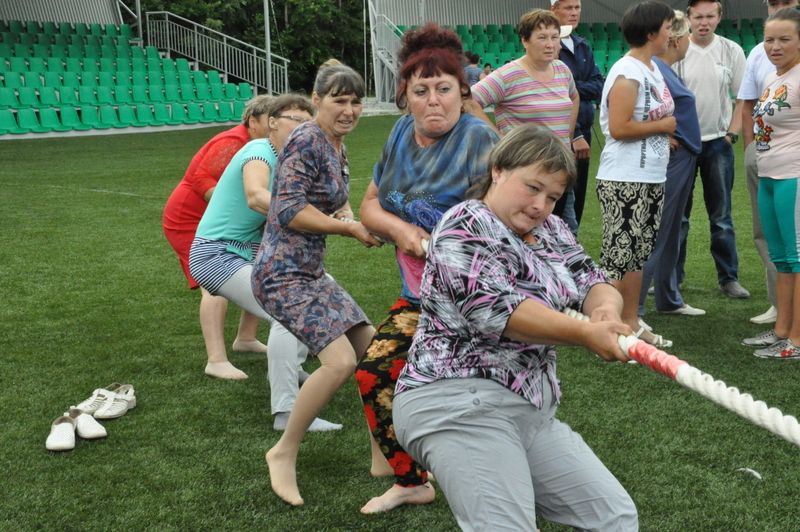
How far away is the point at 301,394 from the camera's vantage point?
12.2 feet

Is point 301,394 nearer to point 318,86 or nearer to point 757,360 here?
point 318,86

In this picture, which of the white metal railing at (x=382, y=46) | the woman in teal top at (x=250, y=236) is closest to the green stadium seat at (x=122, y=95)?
the white metal railing at (x=382, y=46)

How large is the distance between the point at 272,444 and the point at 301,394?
0.69 metres

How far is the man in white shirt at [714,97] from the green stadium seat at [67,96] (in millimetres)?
17908

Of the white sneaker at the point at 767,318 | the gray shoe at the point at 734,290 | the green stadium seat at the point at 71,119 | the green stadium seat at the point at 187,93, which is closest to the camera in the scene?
the white sneaker at the point at 767,318

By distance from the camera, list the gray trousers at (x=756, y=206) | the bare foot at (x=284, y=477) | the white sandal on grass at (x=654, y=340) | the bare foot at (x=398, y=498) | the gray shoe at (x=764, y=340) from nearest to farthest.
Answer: the bare foot at (x=398, y=498)
the bare foot at (x=284, y=477)
the white sandal on grass at (x=654, y=340)
the gray shoe at (x=764, y=340)
the gray trousers at (x=756, y=206)

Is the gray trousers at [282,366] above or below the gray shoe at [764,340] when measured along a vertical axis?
above

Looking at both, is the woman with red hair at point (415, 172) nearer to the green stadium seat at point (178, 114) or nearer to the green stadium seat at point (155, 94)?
the green stadium seat at point (178, 114)

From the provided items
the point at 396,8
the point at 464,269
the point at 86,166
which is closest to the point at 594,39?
the point at 396,8

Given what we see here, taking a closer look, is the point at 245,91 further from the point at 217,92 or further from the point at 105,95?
the point at 105,95

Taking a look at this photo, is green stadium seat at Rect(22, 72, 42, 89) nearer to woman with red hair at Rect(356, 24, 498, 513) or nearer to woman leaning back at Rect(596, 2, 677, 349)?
woman leaning back at Rect(596, 2, 677, 349)

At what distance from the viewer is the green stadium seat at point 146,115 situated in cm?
2298

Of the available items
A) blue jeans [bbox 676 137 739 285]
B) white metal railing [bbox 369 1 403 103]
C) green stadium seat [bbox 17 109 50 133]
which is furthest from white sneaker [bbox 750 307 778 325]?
white metal railing [bbox 369 1 403 103]

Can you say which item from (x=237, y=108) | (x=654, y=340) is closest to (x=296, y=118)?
(x=654, y=340)
